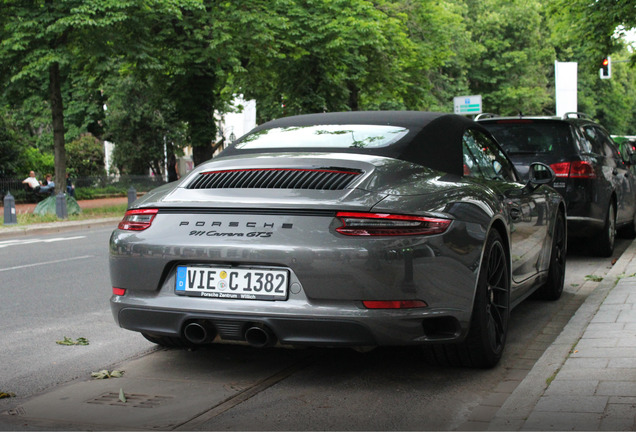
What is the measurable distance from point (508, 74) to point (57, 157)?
38.8m

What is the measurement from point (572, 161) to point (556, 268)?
2.74 m

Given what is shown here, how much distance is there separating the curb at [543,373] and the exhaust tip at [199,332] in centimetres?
150

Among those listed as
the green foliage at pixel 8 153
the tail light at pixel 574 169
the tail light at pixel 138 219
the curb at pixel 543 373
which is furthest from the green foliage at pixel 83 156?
the tail light at pixel 138 219

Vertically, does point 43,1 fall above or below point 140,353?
above

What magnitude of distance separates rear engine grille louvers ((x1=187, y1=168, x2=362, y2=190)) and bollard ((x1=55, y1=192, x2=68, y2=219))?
64.7 feet

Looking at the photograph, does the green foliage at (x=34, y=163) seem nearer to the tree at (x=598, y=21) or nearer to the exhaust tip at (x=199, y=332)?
the tree at (x=598, y=21)

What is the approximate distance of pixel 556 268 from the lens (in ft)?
23.6

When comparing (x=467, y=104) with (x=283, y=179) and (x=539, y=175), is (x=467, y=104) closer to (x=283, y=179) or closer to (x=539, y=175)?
(x=539, y=175)

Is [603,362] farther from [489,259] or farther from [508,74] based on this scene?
[508,74]

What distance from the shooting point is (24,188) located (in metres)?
33.6

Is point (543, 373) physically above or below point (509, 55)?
below

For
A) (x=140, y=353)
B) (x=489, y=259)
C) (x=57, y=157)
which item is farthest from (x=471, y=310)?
(x=57, y=157)

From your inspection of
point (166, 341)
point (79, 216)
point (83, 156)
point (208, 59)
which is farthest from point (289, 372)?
point (83, 156)

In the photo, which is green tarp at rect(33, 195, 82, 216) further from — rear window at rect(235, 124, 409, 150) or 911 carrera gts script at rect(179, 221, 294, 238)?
911 carrera gts script at rect(179, 221, 294, 238)
